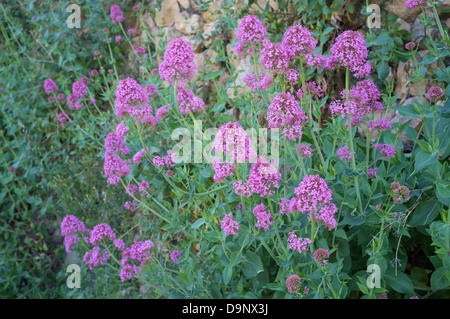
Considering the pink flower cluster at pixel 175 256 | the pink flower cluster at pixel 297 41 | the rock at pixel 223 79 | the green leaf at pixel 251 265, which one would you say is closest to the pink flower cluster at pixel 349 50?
the pink flower cluster at pixel 297 41

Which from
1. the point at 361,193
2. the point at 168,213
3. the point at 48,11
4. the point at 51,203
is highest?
the point at 48,11

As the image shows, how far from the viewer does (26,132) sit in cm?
467

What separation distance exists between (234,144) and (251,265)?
657mm

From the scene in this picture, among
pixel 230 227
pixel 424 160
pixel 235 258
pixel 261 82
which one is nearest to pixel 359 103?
pixel 424 160

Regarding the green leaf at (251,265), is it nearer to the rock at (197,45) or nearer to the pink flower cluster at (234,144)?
the pink flower cluster at (234,144)

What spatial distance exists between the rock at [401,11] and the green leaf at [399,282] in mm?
1604

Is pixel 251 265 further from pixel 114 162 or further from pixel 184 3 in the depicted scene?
pixel 184 3

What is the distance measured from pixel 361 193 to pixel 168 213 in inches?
38.3

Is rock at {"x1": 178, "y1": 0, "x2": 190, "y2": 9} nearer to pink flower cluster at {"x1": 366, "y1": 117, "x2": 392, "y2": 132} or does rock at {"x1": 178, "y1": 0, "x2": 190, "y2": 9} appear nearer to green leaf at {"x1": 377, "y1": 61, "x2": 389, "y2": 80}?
green leaf at {"x1": 377, "y1": 61, "x2": 389, "y2": 80}

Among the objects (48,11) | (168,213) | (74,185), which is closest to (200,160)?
(168,213)

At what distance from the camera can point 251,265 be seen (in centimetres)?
206

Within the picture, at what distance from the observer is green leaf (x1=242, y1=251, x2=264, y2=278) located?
204cm
